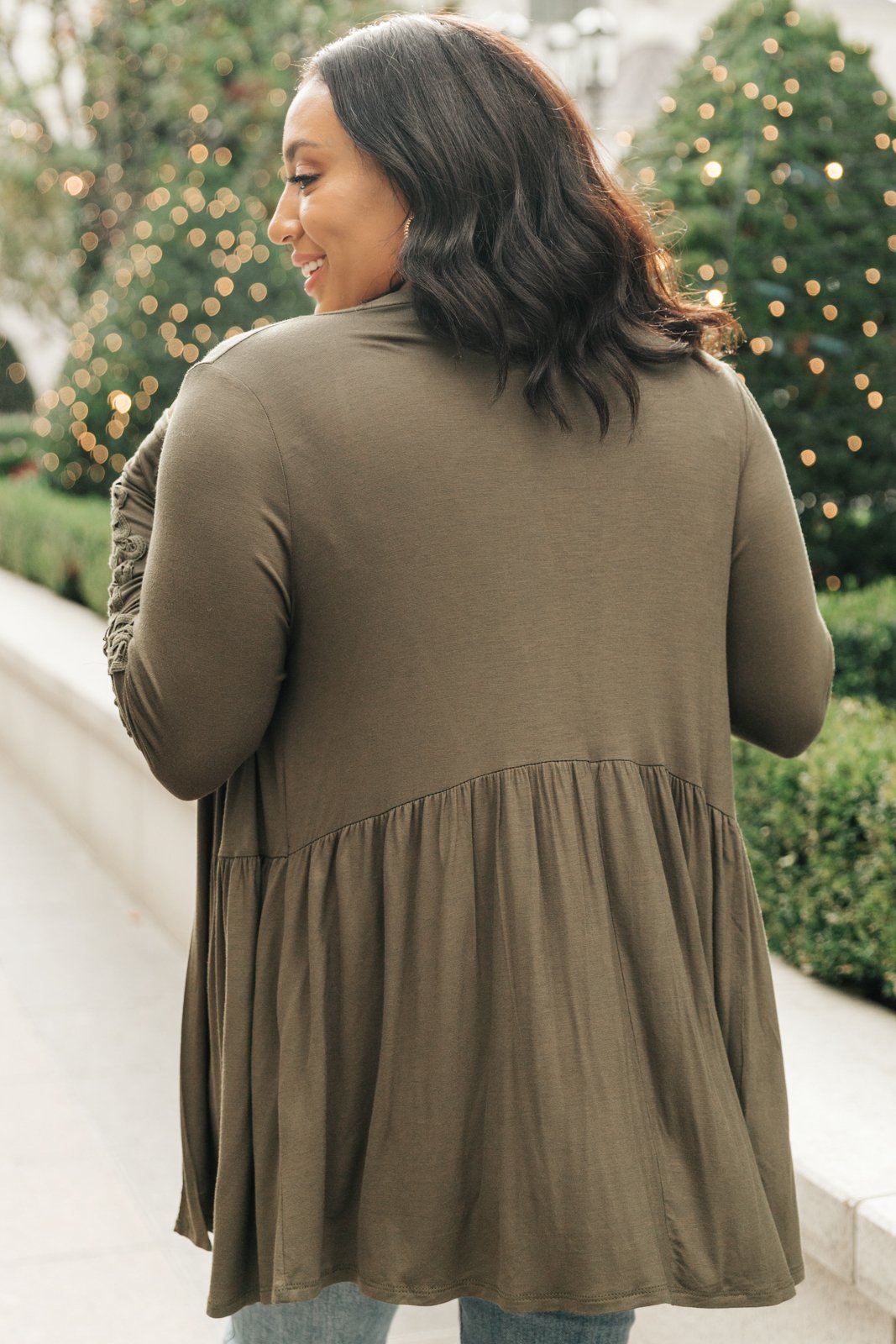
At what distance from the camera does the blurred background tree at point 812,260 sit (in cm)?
540

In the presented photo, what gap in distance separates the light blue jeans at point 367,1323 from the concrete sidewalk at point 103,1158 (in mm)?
644

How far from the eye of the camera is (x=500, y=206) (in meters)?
1.36

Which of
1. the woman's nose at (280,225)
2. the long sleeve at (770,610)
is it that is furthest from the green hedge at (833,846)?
the woman's nose at (280,225)

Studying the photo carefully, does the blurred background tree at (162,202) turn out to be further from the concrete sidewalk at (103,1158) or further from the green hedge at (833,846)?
the green hedge at (833,846)

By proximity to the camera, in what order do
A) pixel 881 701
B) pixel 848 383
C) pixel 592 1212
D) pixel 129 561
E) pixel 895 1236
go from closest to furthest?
pixel 592 1212 → pixel 129 561 → pixel 895 1236 → pixel 881 701 → pixel 848 383

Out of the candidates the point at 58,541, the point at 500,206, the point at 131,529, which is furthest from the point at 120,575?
the point at 58,541

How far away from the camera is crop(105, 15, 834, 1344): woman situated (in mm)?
1325

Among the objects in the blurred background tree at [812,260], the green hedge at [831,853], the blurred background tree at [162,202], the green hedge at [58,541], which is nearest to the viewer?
the green hedge at [831,853]

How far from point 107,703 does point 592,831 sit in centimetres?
349

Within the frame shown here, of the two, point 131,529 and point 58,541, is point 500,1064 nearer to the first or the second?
point 131,529

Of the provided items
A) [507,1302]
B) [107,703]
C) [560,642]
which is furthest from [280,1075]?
[107,703]

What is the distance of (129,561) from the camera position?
1494 mm

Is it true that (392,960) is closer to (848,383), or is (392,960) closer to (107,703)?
(107,703)

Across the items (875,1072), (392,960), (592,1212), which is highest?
(392,960)
